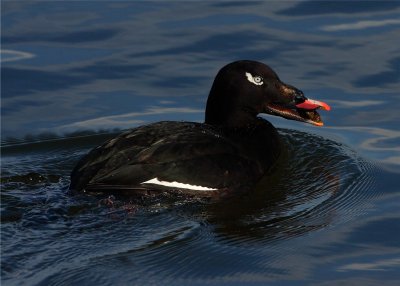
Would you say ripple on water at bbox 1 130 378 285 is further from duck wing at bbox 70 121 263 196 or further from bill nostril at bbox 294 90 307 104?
bill nostril at bbox 294 90 307 104

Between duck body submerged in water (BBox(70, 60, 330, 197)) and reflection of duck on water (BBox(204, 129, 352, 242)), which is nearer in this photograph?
reflection of duck on water (BBox(204, 129, 352, 242))

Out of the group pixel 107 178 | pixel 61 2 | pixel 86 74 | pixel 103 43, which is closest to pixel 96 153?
pixel 107 178

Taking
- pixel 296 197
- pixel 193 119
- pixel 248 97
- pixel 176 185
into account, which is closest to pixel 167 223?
pixel 176 185

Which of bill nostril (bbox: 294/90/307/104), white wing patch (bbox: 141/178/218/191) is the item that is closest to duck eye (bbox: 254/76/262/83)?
bill nostril (bbox: 294/90/307/104)

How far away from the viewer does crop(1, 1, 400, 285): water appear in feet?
20.6

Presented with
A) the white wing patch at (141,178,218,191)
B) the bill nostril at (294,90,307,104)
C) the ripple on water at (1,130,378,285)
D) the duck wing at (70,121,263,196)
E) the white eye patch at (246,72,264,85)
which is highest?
the white eye patch at (246,72,264,85)

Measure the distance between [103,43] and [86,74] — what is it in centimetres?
75

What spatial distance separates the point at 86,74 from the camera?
399 inches

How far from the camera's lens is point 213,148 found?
752cm

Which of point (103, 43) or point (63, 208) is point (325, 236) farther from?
point (103, 43)

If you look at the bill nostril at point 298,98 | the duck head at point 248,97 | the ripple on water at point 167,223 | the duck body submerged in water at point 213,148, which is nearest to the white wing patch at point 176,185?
the duck body submerged in water at point 213,148

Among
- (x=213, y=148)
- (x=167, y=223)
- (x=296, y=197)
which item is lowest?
(x=167, y=223)

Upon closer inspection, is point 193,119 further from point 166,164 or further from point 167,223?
point 167,223

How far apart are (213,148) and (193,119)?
175 centimetres
